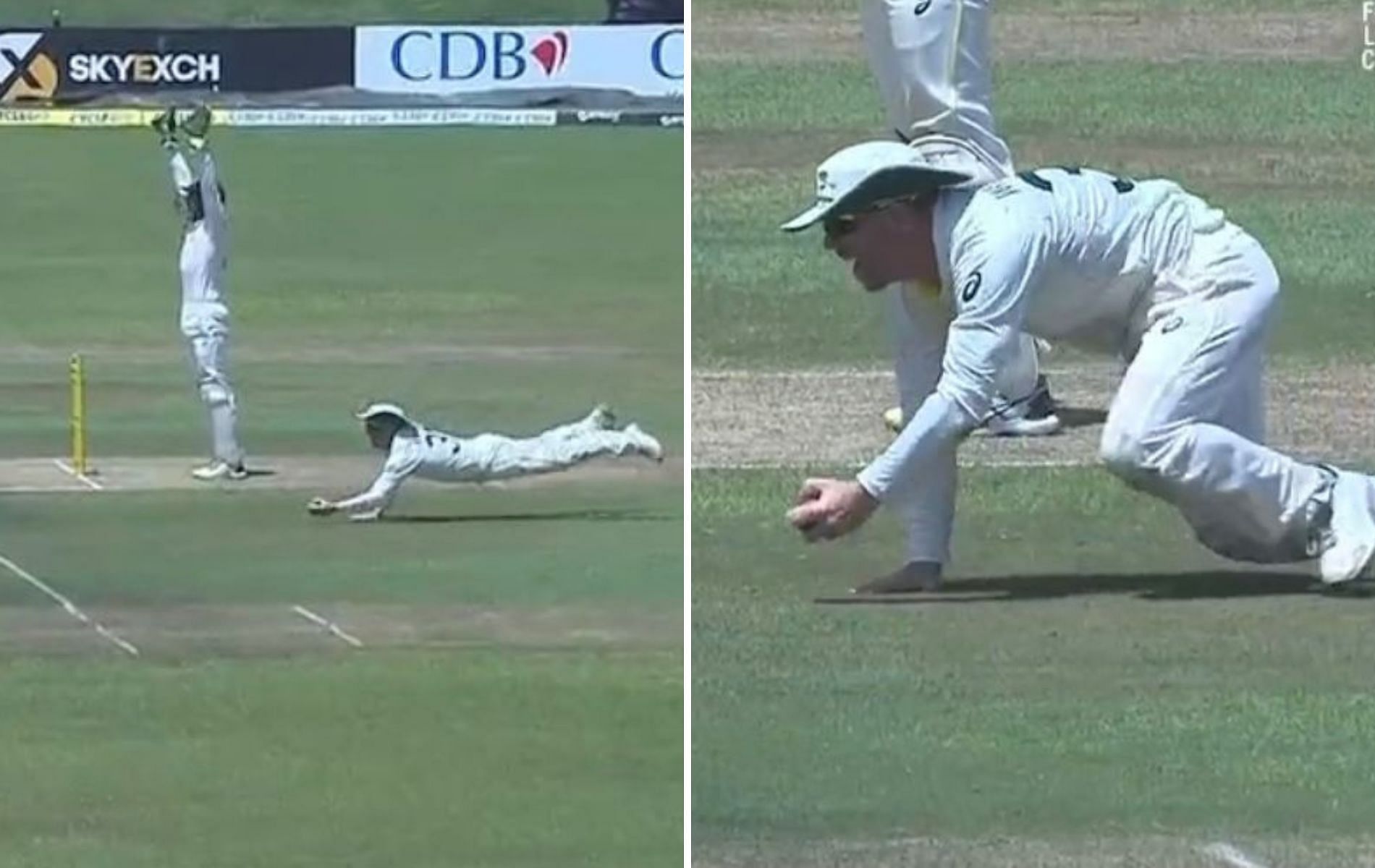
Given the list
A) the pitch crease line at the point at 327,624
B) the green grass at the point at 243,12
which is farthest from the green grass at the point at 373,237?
the pitch crease line at the point at 327,624

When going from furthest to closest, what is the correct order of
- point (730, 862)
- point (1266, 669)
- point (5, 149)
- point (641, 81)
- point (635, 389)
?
point (5, 149) → point (641, 81) → point (635, 389) → point (1266, 669) → point (730, 862)

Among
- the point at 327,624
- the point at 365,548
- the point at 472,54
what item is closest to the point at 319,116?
the point at 472,54

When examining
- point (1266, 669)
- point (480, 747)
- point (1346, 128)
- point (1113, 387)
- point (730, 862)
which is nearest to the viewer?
point (730, 862)

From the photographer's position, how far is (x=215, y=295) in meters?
11.9

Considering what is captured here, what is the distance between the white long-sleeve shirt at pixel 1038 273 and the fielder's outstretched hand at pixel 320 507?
10.4 feet

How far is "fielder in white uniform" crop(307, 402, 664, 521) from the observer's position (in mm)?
11031

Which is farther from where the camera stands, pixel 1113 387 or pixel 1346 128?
pixel 1346 128

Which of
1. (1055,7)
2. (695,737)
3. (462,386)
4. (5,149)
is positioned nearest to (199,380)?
(462,386)

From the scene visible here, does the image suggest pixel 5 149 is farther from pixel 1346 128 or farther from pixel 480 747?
pixel 480 747

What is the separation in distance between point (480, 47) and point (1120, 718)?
26.4 feet

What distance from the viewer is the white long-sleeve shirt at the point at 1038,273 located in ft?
26.1

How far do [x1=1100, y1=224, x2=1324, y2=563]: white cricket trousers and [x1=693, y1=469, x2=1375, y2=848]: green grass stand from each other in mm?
197

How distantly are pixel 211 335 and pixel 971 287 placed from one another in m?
4.37

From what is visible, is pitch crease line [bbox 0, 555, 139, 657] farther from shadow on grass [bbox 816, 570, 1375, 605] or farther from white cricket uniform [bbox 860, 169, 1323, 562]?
white cricket uniform [bbox 860, 169, 1323, 562]
